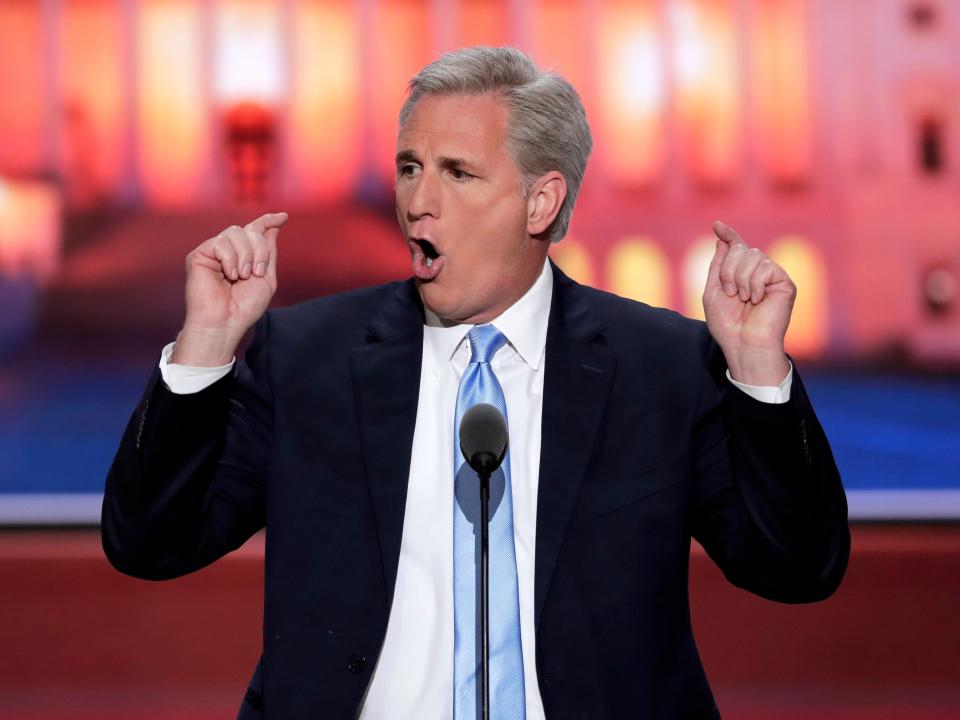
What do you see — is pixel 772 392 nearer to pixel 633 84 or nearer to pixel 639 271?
pixel 639 271

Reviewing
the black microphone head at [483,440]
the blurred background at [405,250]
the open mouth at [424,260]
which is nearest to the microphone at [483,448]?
the black microphone head at [483,440]

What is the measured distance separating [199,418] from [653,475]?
0.56 m

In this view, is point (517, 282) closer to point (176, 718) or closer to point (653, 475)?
point (653, 475)

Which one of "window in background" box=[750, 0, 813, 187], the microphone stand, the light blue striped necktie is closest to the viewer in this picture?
the microphone stand

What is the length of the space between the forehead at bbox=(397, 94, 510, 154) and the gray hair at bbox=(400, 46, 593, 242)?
0.01 meters

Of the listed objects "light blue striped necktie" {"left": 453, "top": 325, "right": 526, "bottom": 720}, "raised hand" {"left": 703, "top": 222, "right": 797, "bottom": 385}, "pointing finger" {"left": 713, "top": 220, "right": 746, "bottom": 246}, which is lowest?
"light blue striped necktie" {"left": 453, "top": 325, "right": 526, "bottom": 720}

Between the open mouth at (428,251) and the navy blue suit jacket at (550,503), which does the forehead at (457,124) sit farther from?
the navy blue suit jacket at (550,503)

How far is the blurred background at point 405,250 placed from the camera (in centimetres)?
295

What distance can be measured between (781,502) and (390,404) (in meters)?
0.50

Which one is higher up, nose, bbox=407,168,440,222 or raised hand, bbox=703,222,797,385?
nose, bbox=407,168,440,222

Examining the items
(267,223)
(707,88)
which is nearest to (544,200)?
(267,223)

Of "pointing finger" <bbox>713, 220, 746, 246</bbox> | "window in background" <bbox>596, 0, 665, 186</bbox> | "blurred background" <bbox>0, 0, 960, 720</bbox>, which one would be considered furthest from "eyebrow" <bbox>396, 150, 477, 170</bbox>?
"window in background" <bbox>596, 0, 665, 186</bbox>

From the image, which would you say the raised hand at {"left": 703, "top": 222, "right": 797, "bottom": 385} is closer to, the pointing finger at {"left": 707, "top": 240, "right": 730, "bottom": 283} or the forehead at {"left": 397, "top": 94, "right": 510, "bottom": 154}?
the pointing finger at {"left": 707, "top": 240, "right": 730, "bottom": 283}

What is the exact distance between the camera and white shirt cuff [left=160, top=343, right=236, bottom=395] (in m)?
1.37
